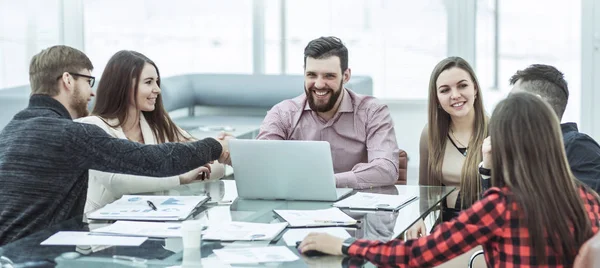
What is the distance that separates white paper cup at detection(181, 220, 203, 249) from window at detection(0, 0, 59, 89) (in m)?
3.87

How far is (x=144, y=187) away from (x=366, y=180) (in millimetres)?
874

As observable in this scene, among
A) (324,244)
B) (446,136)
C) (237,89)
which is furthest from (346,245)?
(237,89)

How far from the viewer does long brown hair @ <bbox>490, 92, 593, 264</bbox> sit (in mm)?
2125

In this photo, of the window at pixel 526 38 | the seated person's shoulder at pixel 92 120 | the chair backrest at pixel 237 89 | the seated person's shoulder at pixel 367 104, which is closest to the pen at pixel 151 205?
the seated person's shoulder at pixel 92 120

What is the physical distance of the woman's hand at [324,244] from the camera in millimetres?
2389

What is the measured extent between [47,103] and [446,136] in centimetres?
168

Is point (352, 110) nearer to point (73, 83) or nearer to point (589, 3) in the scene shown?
point (73, 83)

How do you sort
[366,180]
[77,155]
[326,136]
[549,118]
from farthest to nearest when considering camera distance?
[326,136] → [366,180] → [77,155] → [549,118]

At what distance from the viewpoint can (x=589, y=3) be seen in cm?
702

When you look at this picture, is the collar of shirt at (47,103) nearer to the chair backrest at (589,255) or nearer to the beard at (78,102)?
the beard at (78,102)

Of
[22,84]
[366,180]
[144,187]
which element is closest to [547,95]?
[366,180]

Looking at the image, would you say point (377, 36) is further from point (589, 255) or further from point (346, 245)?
point (589, 255)

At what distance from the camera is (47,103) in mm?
3174

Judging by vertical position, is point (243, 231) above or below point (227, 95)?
below
